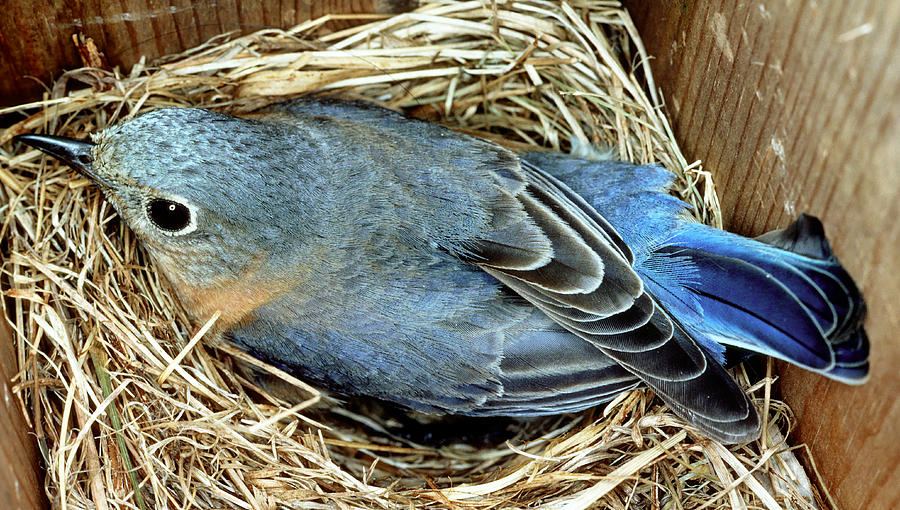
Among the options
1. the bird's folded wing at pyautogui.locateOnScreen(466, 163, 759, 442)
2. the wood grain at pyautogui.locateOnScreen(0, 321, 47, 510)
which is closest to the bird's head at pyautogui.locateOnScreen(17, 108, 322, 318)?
the wood grain at pyautogui.locateOnScreen(0, 321, 47, 510)

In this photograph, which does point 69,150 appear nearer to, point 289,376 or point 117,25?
point 117,25

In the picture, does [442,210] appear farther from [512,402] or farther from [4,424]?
[4,424]

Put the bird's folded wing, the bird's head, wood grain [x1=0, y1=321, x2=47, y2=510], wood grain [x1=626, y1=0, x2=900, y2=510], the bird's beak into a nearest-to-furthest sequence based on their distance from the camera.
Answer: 1. wood grain [x1=626, y1=0, x2=900, y2=510]
2. wood grain [x1=0, y1=321, x2=47, y2=510]
3. the bird's folded wing
4. the bird's head
5. the bird's beak

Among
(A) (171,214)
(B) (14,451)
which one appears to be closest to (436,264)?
(A) (171,214)

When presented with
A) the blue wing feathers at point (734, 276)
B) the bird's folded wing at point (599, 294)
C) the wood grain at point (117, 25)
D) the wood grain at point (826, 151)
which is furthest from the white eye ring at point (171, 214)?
the wood grain at point (826, 151)

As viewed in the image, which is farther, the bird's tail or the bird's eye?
the bird's eye

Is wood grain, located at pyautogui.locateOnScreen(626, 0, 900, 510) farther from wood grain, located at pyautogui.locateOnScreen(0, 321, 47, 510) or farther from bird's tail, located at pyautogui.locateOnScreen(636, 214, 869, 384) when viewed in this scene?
wood grain, located at pyautogui.locateOnScreen(0, 321, 47, 510)
